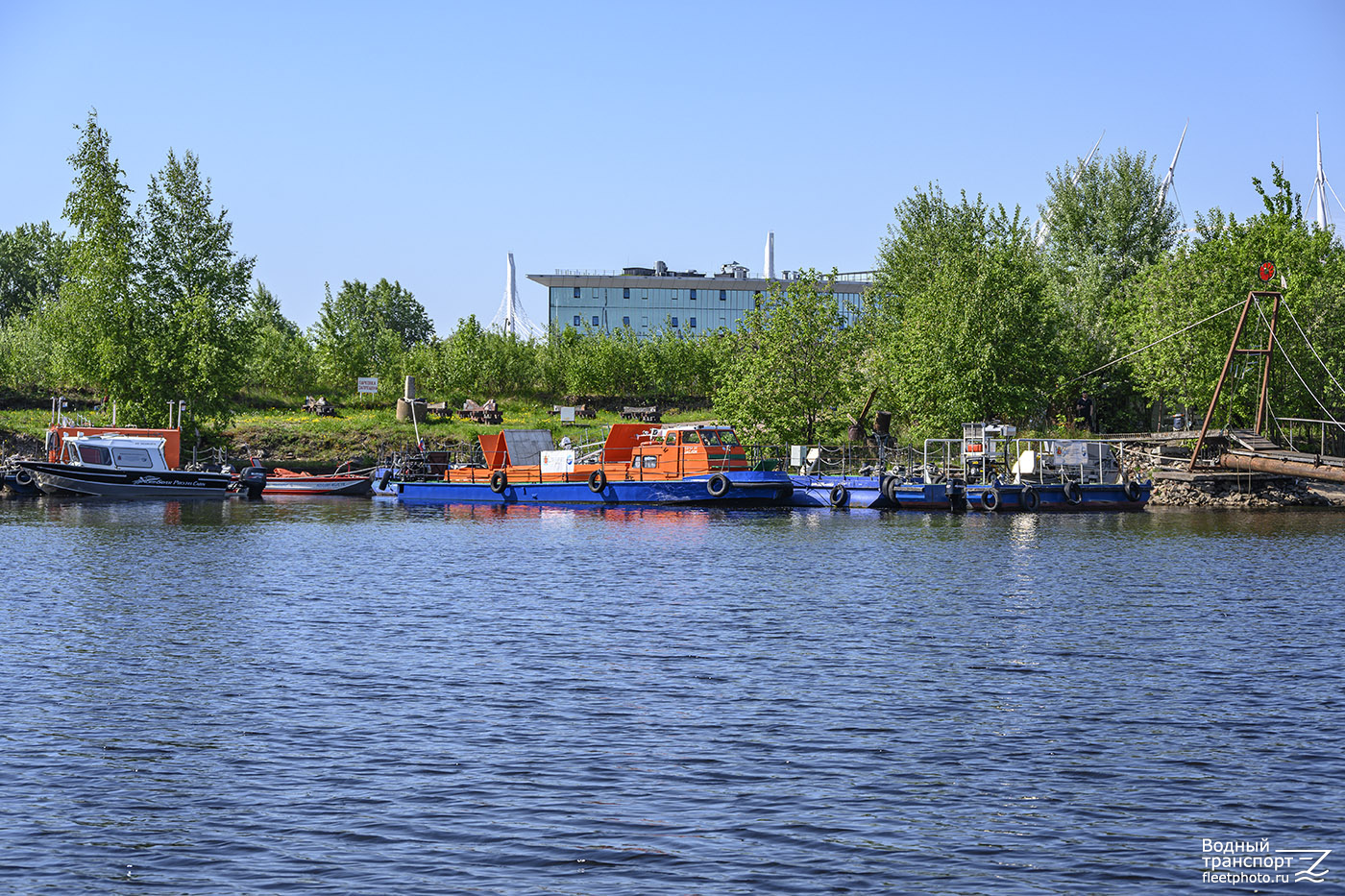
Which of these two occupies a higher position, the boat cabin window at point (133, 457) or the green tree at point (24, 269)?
the green tree at point (24, 269)

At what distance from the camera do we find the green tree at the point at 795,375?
7344 cm

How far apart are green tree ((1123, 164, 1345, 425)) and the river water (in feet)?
115

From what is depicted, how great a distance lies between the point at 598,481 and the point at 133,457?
26305 millimetres

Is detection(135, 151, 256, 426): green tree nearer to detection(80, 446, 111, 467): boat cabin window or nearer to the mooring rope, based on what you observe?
detection(80, 446, 111, 467): boat cabin window

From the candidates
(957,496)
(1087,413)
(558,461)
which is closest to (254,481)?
(558,461)

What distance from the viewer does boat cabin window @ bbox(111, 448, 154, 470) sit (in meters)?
66.9

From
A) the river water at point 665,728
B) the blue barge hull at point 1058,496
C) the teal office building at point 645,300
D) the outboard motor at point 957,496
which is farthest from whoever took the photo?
the teal office building at point 645,300

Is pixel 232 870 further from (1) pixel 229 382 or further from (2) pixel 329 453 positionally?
(2) pixel 329 453

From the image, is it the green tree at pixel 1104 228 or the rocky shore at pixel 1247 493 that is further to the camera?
the green tree at pixel 1104 228

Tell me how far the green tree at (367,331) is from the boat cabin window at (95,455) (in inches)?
1431

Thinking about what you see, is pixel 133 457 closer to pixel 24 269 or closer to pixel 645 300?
pixel 24 269

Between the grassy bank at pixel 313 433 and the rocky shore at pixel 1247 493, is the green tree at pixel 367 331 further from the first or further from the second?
the rocky shore at pixel 1247 493

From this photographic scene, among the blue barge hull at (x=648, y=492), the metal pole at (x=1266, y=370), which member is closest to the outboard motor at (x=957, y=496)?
the blue barge hull at (x=648, y=492)

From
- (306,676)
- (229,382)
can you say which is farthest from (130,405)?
(306,676)
